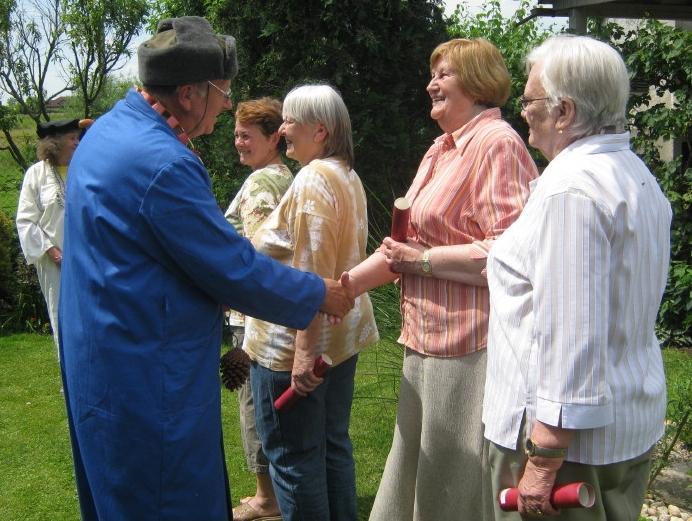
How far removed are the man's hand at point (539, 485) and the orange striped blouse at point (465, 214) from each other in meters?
0.79

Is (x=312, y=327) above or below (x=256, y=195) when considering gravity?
below

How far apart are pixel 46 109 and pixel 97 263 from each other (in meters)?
10.7

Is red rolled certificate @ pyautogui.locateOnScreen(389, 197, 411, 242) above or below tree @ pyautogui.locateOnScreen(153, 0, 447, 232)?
below

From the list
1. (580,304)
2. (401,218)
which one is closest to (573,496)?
(580,304)

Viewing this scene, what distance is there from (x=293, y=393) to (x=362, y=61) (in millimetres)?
4930

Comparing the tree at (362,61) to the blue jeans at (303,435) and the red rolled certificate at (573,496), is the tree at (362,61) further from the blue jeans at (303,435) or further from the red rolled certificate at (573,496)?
the red rolled certificate at (573,496)

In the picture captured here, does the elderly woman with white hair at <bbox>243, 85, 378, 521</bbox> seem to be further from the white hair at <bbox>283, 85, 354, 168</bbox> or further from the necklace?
the necklace

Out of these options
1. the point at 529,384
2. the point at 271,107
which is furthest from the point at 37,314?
the point at 529,384

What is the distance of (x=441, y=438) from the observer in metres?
2.89

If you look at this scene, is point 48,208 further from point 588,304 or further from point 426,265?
point 588,304

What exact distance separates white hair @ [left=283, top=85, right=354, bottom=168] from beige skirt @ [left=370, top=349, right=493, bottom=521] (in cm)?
89

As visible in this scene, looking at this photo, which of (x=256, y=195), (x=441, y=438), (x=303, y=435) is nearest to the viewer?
(x=441, y=438)

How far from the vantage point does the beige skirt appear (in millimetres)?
2832

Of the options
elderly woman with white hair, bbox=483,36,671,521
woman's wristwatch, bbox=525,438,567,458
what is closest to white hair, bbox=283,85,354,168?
elderly woman with white hair, bbox=483,36,671,521
